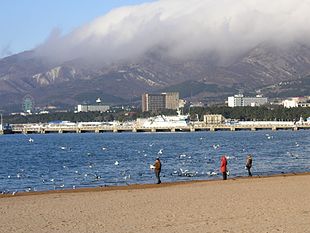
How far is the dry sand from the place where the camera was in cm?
1912

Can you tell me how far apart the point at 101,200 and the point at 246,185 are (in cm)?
696

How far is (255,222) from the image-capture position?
63.2 ft

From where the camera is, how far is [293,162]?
171ft

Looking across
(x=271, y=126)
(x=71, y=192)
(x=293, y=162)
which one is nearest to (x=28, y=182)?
(x=71, y=192)

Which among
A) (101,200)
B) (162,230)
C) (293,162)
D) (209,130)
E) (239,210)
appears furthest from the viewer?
(209,130)

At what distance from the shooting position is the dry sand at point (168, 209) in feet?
62.7

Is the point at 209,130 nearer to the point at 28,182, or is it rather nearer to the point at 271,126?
the point at 271,126

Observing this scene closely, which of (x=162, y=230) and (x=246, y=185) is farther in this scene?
(x=246, y=185)

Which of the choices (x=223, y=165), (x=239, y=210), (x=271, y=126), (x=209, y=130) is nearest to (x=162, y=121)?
(x=209, y=130)

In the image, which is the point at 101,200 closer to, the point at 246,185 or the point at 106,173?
the point at 246,185

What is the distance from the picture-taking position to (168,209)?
74.2 ft

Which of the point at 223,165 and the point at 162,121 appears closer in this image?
the point at 223,165

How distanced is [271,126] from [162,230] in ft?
558

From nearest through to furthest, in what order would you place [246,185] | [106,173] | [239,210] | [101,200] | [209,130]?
[239,210] → [101,200] → [246,185] → [106,173] → [209,130]
